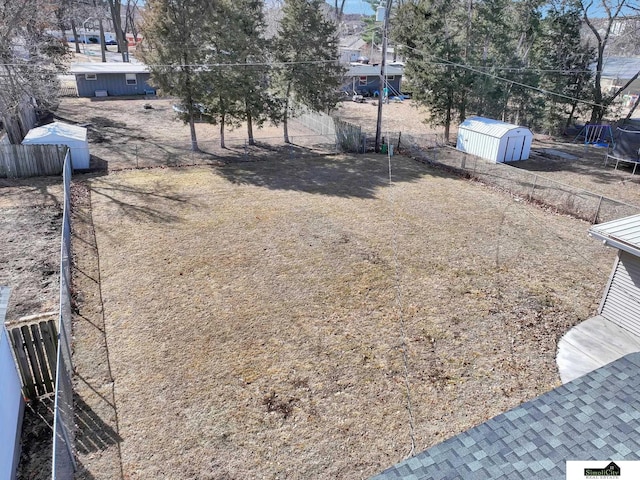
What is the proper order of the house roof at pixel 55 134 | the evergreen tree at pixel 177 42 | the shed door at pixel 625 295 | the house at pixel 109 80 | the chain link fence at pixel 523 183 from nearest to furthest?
the shed door at pixel 625 295
the chain link fence at pixel 523 183
the house roof at pixel 55 134
the evergreen tree at pixel 177 42
the house at pixel 109 80

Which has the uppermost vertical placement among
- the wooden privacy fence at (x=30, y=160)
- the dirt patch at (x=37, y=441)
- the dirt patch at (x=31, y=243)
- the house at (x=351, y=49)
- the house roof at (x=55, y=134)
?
the house at (x=351, y=49)

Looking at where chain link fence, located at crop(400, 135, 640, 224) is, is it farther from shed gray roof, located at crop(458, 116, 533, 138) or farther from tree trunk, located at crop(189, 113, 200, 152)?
tree trunk, located at crop(189, 113, 200, 152)

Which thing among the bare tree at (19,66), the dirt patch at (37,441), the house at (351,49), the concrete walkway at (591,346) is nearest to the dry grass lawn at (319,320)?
the concrete walkway at (591,346)

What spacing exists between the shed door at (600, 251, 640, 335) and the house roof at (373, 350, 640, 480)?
227 inches

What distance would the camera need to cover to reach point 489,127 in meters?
24.4

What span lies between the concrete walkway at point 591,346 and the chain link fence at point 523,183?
20.0 ft

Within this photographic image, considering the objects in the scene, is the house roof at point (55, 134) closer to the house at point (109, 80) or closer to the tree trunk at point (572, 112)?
the house at point (109, 80)

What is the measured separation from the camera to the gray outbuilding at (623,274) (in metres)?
9.12

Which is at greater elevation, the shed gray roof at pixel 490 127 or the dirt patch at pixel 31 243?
the shed gray roof at pixel 490 127

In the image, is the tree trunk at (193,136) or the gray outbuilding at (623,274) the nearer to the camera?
the gray outbuilding at (623,274)

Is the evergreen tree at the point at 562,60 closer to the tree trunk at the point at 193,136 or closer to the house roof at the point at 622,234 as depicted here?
the tree trunk at the point at 193,136

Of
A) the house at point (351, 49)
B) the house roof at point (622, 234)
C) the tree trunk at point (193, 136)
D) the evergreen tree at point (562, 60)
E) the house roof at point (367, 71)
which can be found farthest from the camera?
the house at point (351, 49)

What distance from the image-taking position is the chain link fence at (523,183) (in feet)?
53.0

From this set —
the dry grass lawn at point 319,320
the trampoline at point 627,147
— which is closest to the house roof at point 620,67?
the trampoline at point 627,147
